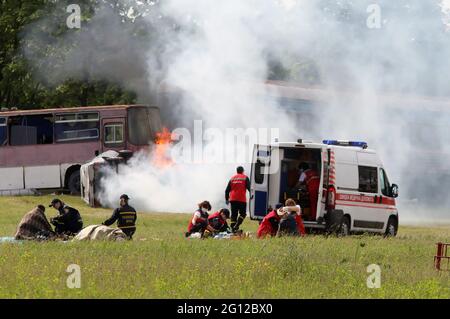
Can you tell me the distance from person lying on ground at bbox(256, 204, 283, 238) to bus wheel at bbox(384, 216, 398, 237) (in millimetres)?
3991

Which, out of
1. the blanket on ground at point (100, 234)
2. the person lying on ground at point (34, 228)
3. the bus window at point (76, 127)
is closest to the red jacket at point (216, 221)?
the blanket on ground at point (100, 234)

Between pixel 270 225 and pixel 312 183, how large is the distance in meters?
1.91

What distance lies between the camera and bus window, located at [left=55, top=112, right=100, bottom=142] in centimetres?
3997

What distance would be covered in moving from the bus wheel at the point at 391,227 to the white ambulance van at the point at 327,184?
440mm

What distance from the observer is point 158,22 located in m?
37.3

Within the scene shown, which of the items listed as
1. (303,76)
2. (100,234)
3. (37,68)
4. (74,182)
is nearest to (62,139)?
(74,182)

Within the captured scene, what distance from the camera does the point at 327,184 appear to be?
24.7 meters

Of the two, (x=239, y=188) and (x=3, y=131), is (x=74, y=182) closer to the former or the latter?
(x=3, y=131)

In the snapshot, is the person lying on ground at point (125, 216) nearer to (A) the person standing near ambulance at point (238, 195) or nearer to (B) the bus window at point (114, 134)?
(A) the person standing near ambulance at point (238, 195)

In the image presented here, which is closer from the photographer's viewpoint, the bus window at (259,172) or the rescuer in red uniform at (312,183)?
the rescuer in red uniform at (312,183)

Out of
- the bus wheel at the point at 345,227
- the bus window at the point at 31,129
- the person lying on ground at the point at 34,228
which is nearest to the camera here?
the person lying on ground at the point at 34,228

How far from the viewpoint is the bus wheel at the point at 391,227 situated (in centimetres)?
2667
